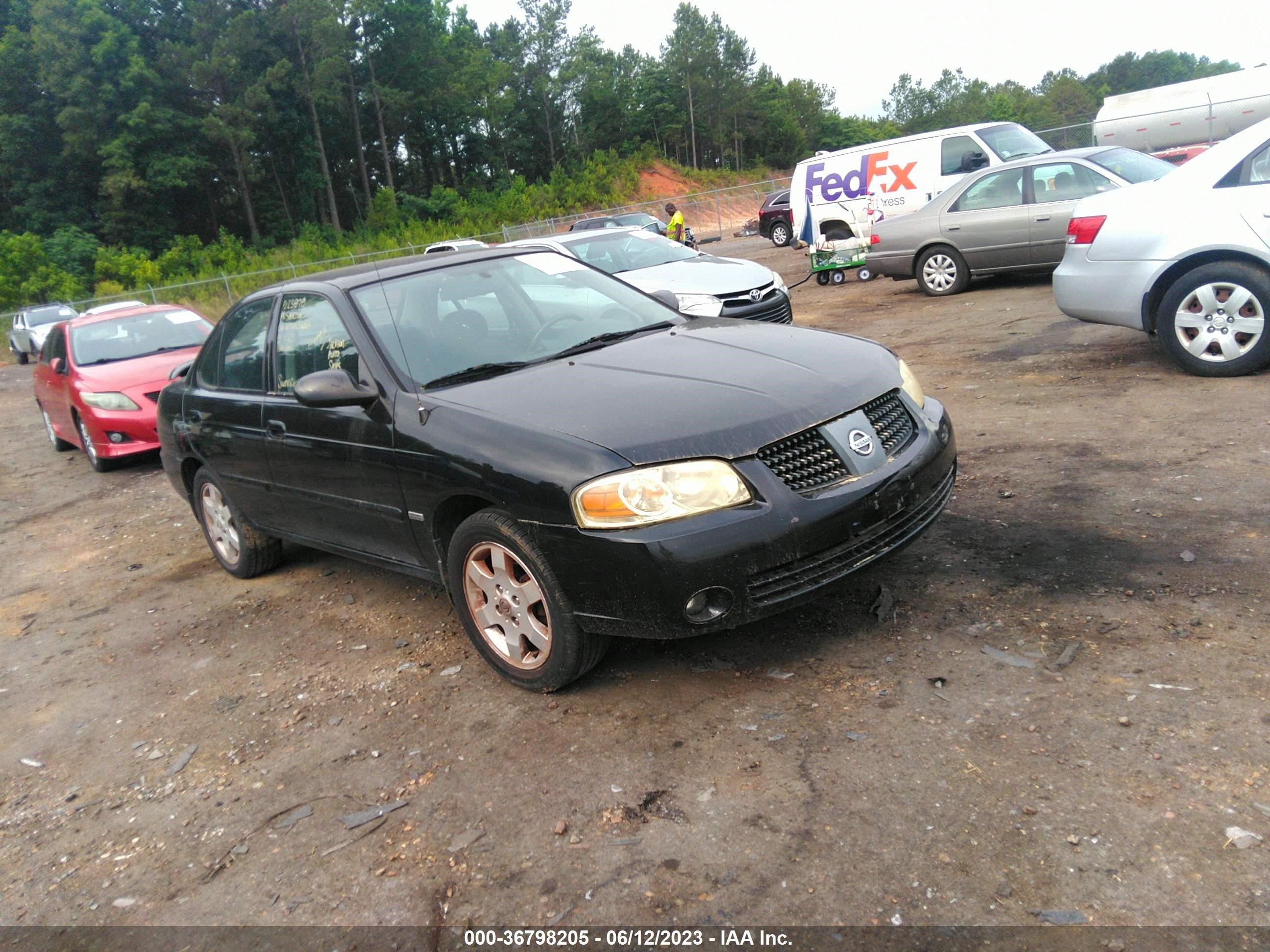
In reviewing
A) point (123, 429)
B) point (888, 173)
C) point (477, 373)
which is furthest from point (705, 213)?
point (477, 373)

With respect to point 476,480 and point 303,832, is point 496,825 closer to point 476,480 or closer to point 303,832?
point 303,832

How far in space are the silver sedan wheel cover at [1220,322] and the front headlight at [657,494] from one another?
4.86m

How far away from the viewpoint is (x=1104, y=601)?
12.4 feet

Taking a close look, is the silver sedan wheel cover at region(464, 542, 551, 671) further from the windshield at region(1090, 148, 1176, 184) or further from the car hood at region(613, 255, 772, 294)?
the windshield at region(1090, 148, 1176, 184)

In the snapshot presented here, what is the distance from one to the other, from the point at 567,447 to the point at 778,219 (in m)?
26.3

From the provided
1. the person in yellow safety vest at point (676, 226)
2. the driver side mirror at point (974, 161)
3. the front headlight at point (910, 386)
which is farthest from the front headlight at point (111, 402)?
the person in yellow safety vest at point (676, 226)

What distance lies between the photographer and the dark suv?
2802 cm

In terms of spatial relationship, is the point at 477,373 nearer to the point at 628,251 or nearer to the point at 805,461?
the point at 805,461

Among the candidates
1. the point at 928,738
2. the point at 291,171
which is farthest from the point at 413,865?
the point at 291,171

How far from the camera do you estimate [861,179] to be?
58.6 feet

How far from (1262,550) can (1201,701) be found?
4.29 ft

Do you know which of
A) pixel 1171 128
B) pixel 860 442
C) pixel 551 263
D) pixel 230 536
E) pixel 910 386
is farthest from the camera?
pixel 1171 128

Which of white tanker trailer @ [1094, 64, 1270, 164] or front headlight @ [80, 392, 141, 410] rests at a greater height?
white tanker trailer @ [1094, 64, 1270, 164]

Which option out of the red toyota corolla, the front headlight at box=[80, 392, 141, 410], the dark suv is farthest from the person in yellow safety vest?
the front headlight at box=[80, 392, 141, 410]
